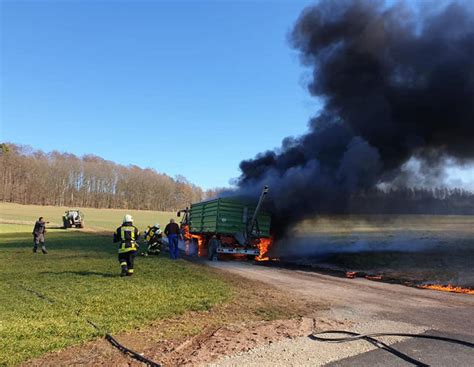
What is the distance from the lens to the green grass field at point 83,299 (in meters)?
5.82

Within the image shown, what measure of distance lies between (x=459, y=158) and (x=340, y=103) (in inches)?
223

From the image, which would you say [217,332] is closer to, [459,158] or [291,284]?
[291,284]

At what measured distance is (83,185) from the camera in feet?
329

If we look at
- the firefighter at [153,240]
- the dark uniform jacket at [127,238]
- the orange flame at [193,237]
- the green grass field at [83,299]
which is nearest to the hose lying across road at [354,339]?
the green grass field at [83,299]

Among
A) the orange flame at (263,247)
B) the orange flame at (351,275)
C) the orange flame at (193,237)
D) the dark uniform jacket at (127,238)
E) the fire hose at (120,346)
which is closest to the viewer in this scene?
the fire hose at (120,346)

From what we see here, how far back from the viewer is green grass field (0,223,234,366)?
5.82 m

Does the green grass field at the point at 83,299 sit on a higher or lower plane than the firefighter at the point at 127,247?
lower

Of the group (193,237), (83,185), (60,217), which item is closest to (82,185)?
(83,185)

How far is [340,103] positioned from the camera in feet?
64.7

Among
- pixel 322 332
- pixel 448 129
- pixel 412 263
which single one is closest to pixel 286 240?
pixel 412 263

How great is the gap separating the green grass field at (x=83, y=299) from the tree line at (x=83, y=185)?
256 feet

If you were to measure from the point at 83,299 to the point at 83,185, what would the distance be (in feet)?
321

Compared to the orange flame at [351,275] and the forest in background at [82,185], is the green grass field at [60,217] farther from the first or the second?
the orange flame at [351,275]

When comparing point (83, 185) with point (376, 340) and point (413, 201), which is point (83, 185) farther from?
point (376, 340)
